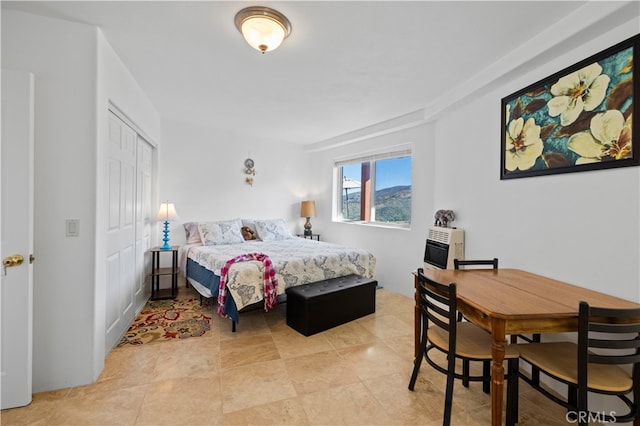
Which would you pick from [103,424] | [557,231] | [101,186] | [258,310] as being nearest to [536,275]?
[557,231]

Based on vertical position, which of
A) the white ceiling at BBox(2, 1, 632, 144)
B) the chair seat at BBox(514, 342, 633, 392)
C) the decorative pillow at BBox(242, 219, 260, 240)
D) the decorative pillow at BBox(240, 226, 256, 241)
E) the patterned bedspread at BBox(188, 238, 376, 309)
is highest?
the white ceiling at BBox(2, 1, 632, 144)

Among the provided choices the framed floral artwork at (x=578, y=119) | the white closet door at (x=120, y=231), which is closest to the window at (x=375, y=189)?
the framed floral artwork at (x=578, y=119)

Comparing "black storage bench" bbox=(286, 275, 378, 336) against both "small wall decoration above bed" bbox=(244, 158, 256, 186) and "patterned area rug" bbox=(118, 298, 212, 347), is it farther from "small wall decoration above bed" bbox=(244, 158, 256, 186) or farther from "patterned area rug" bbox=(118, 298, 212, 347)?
"small wall decoration above bed" bbox=(244, 158, 256, 186)

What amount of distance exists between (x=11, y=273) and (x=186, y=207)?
2822 mm

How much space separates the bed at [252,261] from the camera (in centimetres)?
286

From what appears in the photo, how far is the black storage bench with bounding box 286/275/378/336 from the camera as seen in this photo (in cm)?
286

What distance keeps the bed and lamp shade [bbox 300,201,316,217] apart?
774 mm

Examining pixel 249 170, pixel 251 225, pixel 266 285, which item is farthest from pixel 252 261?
pixel 249 170

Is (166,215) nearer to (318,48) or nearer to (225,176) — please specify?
(225,176)

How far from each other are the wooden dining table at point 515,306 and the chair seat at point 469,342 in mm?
141

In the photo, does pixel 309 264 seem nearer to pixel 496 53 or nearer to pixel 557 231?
pixel 557 231

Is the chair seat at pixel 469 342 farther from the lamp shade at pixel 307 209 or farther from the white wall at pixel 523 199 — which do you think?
the lamp shade at pixel 307 209

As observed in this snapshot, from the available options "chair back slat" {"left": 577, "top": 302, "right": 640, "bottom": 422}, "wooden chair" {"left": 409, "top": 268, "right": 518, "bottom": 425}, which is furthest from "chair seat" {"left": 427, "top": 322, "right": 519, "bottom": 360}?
"chair back slat" {"left": 577, "top": 302, "right": 640, "bottom": 422}

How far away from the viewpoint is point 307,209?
221 inches
